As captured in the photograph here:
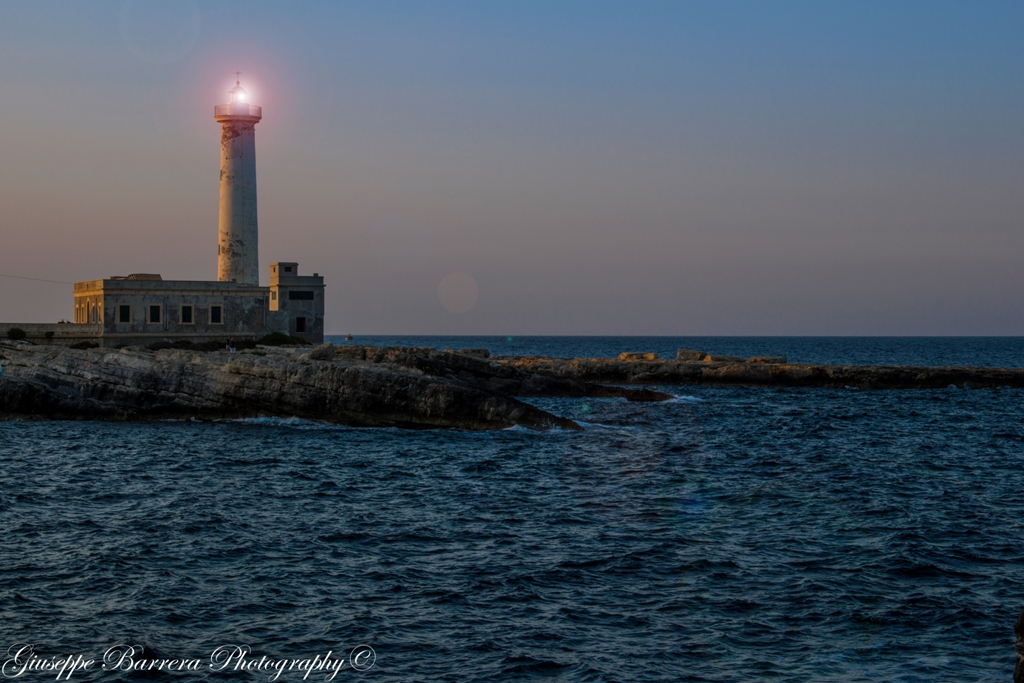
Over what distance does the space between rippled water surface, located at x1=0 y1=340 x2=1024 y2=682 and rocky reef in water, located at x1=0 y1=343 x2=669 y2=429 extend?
160 inches

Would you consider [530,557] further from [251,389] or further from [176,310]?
[176,310]

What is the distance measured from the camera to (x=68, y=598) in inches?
515

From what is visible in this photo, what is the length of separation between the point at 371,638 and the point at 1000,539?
11.7 meters

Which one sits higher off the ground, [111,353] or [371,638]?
[111,353]

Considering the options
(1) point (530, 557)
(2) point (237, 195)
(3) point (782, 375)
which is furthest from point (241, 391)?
(3) point (782, 375)

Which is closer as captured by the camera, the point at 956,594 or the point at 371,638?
the point at 371,638

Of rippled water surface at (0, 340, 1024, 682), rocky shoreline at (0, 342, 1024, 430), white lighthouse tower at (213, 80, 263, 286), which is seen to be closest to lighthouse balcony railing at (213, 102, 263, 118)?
white lighthouse tower at (213, 80, 263, 286)

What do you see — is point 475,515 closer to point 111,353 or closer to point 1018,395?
point 111,353

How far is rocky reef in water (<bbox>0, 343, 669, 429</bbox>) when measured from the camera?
110 feet

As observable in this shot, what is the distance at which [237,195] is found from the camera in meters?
60.4

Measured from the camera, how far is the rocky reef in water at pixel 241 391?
33625 millimetres

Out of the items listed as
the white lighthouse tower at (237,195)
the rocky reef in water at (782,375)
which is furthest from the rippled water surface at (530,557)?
the white lighthouse tower at (237,195)

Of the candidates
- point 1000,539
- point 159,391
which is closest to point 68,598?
point 1000,539

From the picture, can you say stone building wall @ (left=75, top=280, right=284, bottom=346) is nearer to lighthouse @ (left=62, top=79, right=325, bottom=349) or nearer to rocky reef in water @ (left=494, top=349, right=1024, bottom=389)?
lighthouse @ (left=62, top=79, right=325, bottom=349)
